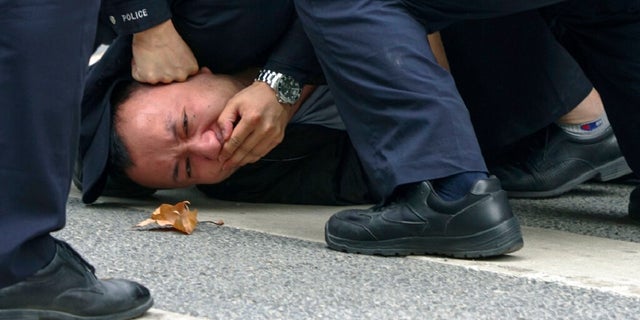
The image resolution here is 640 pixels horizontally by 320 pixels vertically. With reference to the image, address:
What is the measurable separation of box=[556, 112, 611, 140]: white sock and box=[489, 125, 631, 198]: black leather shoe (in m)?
0.01

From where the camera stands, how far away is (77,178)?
347 cm

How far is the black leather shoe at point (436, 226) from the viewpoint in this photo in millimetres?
2451

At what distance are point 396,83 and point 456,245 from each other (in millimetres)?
367

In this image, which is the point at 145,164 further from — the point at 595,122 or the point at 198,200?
the point at 595,122

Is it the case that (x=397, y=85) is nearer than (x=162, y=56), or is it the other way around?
(x=397, y=85)

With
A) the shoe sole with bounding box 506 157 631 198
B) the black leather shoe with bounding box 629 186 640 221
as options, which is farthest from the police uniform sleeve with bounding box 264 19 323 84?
the black leather shoe with bounding box 629 186 640 221

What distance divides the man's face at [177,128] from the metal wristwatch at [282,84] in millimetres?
108

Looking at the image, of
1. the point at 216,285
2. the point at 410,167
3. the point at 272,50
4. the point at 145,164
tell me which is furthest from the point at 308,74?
the point at 216,285

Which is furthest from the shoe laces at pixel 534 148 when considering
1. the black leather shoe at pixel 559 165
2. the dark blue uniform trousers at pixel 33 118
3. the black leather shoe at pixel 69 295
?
the dark blue uniform trousers at pixel 33 118

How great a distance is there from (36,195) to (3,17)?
271 millimetres

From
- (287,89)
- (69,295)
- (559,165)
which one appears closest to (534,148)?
(559,165)

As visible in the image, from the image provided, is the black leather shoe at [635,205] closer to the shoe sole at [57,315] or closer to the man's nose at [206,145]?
the man's nose at [206,145]

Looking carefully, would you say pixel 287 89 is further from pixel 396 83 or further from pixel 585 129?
pixel 585 129

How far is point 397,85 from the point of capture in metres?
2.48
